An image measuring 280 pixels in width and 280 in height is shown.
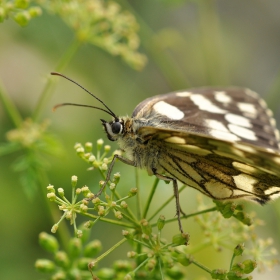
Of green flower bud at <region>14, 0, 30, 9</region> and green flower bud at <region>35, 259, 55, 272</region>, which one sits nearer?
green flower bud at <region>35, 259, 55, 272</region>

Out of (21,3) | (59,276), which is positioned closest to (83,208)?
(59,276)

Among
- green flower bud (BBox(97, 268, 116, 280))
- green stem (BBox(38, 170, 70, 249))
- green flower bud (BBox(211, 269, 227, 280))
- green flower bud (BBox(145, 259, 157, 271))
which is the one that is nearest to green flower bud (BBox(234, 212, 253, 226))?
green flower bud (BBox(211, 269, 227, 280))

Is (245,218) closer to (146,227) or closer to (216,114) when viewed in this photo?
(146,227)

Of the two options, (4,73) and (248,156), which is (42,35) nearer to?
(4,73)

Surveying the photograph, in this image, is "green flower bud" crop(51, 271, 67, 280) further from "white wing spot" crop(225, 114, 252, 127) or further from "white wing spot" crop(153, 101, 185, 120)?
"white wing spot" crop(225, 114, 252, 127)

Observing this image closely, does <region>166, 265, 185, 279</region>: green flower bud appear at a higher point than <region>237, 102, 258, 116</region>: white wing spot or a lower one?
lower

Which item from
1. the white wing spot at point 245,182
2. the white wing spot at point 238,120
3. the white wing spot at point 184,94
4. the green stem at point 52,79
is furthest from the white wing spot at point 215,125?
the green stem at point 52,79

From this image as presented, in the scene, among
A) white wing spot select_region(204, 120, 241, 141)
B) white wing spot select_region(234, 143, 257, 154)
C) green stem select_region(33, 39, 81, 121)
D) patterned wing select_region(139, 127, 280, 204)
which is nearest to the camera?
white wing spot select_region(234, 143, 257, 154)
